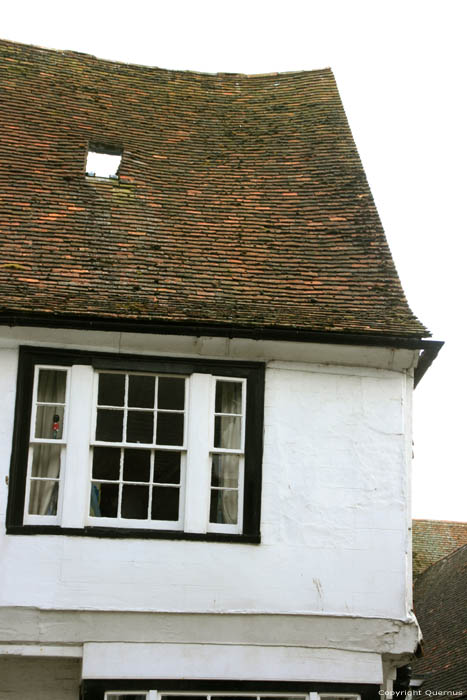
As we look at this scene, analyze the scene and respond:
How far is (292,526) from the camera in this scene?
10.3 meters

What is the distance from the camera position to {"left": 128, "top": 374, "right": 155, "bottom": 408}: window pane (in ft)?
35.1

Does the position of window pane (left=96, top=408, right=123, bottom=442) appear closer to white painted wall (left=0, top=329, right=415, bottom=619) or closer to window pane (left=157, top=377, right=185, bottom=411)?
window pane (left=157, top=377, right=185, bottom=411)

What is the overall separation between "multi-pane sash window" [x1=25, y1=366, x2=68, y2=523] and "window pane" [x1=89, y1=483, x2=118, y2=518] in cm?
36

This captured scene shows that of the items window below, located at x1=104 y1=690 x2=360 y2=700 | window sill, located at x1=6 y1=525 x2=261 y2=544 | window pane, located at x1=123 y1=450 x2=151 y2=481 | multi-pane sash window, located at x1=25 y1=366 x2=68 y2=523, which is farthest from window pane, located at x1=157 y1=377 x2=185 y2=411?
window below, located at x1=104 y1=690 x2=360 y2=700

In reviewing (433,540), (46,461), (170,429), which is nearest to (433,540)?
(433,540)

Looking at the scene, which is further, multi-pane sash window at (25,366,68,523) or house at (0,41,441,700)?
multi-pane sash window at (25,366,68,523)

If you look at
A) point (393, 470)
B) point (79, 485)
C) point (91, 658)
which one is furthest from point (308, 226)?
point (91, 658)

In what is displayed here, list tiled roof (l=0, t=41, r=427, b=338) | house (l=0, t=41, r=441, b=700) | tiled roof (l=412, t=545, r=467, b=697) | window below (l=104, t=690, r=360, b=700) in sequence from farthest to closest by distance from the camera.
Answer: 1. tiled roof (l=412, t=545, r=467, b=697)
2. tiled roof (l=0, t=41, r=427, b=338)
3. house (l=0, t=41, r=441, b=700)
4. window below (l=104, t=690, r=360, b=700)

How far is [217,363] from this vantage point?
10.7 meters

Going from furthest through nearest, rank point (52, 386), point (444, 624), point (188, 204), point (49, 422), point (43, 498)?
point (444, 624) → point (188, 204) → point (52, 386) → point (49, 422) → point (43, 498)

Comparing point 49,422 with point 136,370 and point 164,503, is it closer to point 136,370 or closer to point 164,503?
point 136,370

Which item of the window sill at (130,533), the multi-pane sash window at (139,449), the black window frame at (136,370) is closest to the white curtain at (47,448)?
the black window frame at (136,370)

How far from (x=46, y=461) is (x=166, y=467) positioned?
4.06 feet

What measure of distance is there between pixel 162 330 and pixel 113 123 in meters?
5.15
